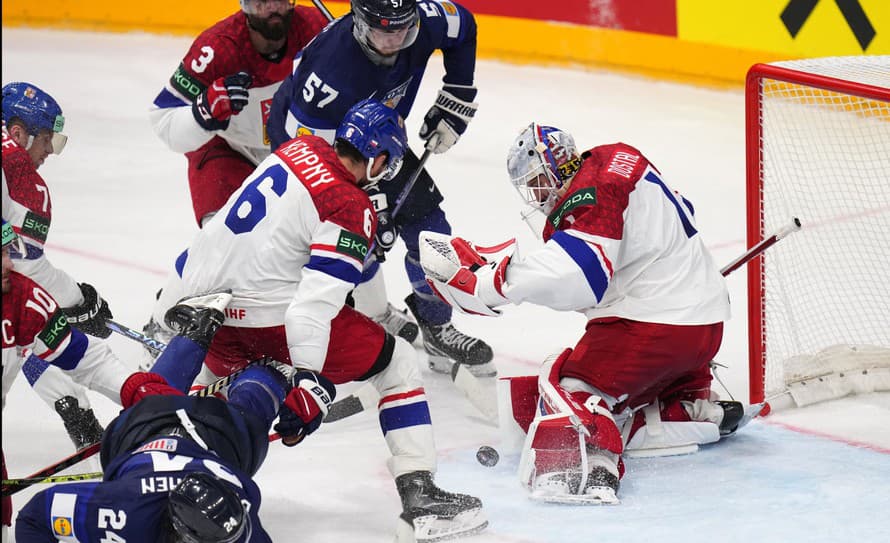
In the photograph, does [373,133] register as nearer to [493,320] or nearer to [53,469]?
[53,469]

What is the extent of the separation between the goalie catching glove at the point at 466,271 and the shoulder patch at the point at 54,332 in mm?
1076

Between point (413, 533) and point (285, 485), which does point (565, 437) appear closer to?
point (413, 533)

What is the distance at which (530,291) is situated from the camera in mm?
3516

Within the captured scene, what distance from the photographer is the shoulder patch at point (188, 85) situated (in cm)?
449

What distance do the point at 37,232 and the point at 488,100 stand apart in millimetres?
3870

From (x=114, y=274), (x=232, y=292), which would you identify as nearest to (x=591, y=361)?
(x=232, y=292)

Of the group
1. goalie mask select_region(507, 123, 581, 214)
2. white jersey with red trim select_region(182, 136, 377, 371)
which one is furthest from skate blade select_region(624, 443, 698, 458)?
white jersey with red trim select_region(182, 136, 377, 371)

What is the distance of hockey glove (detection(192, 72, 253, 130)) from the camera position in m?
4.25

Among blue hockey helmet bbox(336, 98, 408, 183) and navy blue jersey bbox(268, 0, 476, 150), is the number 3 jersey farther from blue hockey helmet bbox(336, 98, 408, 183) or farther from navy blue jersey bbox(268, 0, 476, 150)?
blue hockey helmet bbox(336, 98, 408, 183)

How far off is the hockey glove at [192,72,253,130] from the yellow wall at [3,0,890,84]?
11.6ft

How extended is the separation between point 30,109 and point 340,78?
0.92 meters

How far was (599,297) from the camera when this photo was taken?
3.50 meters

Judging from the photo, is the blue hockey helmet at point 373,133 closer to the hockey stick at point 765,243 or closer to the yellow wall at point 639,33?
the hockey stick at point 765,243

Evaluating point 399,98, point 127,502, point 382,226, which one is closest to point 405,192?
point 382,226
